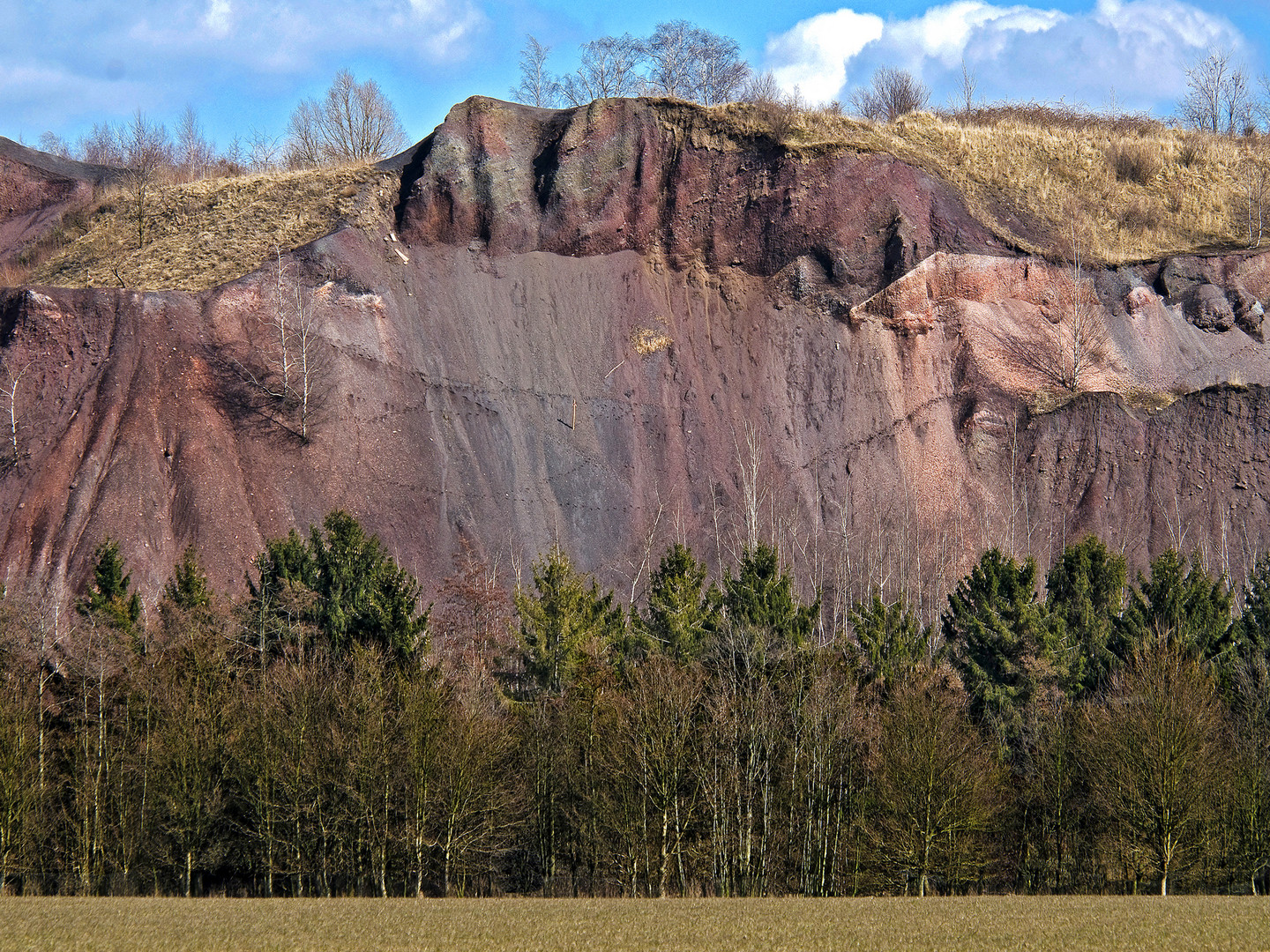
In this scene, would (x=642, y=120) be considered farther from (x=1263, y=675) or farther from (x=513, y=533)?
(x=1263, y=675)

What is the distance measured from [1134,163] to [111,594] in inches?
1925

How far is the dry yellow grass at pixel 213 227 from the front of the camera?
48406mm

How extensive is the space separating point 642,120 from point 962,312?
15.4 metres

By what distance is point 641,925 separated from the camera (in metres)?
21.4

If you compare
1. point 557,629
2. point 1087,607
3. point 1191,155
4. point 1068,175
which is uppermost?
point 1191,155

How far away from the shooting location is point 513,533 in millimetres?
44375

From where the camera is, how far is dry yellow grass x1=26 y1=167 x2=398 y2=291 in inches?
1906

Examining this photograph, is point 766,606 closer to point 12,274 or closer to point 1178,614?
point 1178,614

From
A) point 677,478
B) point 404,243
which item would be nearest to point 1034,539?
point 677,478

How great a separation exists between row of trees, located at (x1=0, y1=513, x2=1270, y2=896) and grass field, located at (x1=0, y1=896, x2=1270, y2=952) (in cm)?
362

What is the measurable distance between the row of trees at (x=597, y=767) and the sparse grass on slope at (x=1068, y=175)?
90.7ft

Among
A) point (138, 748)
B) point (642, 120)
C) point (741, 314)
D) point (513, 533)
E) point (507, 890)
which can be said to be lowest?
point (507, 890)

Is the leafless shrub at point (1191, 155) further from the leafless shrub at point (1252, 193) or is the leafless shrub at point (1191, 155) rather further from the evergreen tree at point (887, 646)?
the evergreen tree at point (887, 646)

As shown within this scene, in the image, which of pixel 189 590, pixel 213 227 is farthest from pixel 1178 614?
pixel 213 227
